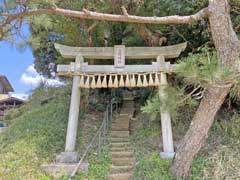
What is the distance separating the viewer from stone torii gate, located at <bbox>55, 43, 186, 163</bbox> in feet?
17.6

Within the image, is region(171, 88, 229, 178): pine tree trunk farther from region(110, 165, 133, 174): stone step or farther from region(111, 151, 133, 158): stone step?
region(111, 151, 133, 158): stone step

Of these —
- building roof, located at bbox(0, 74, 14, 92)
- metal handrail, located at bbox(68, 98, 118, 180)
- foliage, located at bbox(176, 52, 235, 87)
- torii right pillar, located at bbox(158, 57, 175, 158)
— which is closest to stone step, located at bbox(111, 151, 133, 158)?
metal handrail, located at bbox(68, 98, 118, 180)

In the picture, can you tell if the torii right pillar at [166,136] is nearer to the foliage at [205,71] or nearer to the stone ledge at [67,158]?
the stone ledge at [67,158]

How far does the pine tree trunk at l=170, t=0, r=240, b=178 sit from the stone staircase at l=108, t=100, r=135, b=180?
3.00ft

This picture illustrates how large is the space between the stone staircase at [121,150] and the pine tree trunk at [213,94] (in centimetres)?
92

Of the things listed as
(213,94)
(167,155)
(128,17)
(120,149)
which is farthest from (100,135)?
(128,17)

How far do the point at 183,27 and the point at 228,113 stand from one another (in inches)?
79.1

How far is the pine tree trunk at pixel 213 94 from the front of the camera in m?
3.92

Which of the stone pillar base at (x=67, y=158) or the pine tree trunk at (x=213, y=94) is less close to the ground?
the pine tree trunk at (x=213, y=94)

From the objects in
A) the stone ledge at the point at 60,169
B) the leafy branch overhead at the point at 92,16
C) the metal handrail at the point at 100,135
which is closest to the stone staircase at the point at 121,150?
the metal handrail at the point at 100,135

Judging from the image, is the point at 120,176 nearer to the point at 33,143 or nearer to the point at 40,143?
the point at 40,143

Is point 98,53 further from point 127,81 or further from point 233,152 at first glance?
point 233,152

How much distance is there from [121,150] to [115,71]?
4.88 ft

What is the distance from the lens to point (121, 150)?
5559 mm
